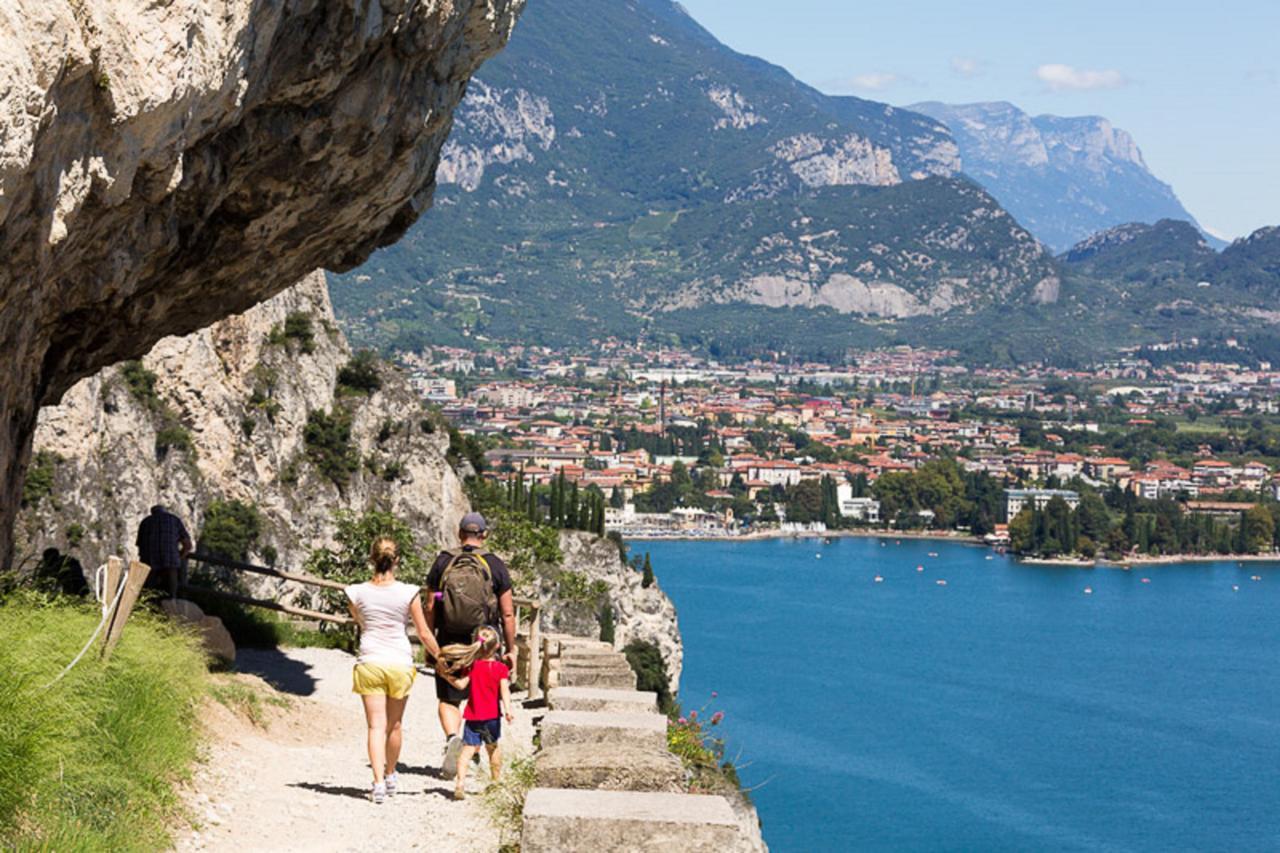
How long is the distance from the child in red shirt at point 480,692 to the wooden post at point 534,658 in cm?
308

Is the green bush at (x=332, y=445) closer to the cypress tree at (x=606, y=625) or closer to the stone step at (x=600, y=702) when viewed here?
the cypress tree at (x=606, y=625)

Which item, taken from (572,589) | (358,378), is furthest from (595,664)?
(358,378)

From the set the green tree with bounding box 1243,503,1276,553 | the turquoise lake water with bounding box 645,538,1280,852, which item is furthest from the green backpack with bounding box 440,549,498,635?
the green tree with bounding box 1243,503,1276,553

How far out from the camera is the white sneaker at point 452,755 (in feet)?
24.5

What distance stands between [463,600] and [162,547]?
3.46 m

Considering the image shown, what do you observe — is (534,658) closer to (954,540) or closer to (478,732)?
(478,732)

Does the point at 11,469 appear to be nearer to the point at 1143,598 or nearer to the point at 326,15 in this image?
the point at 326,15

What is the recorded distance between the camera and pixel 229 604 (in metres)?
12.1

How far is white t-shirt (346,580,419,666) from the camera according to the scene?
700 centimetres

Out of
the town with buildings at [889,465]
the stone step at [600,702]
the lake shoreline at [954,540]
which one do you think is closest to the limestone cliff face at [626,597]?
the stone step at [600,702]

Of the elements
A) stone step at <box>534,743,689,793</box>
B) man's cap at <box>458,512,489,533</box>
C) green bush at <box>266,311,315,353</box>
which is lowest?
stone step at <box>534,743,689,793</box>

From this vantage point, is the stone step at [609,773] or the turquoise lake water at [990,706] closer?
the stone step at [609,773]

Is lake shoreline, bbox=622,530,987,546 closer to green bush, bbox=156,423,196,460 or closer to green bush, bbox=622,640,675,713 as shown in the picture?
green bush, bbox=622,640,675,713

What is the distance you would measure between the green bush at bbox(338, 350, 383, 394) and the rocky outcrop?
2623 centimetres
